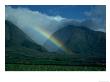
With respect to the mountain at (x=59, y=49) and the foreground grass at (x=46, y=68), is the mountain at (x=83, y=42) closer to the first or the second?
the mountain at (x=59, y=49)

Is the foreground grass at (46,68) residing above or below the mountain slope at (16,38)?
below

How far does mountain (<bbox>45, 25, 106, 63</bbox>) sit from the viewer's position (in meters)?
6.04

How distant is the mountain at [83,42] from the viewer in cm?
604

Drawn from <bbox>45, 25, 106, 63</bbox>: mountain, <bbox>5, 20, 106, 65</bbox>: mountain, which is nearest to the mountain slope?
<bbox>5, 20, 106, 65</bbox>: mountain

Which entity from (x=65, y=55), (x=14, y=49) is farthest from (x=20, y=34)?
(x=65, y=55)

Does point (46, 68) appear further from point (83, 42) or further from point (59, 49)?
point (83, 42)

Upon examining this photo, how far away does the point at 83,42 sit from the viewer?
6078 mm

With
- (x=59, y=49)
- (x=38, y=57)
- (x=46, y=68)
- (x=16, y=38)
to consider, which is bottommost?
(x=46, y=68)

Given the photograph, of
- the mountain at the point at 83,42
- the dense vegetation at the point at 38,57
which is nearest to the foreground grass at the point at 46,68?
the dense vegetation at the point at 38,57

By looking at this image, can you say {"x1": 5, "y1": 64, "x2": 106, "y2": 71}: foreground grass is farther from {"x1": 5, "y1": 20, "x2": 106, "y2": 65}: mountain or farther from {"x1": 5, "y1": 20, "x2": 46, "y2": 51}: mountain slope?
{"x1": 5, "y1": 20, "x2": 46, "y2": 51}: mountain slope

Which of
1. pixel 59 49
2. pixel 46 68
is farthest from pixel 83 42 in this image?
pixel 46 68

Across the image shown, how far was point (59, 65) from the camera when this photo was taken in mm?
6043

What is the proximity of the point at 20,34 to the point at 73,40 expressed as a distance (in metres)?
0.73
